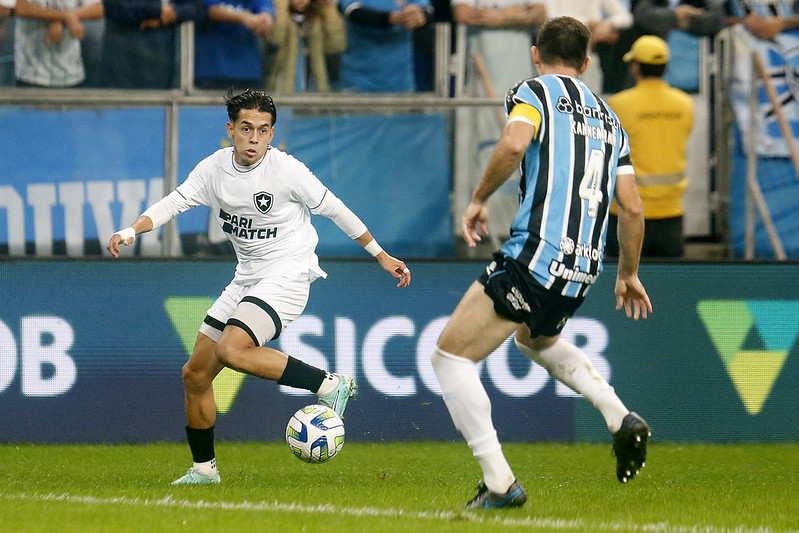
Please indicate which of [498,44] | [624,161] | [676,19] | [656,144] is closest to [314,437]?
[624,161]

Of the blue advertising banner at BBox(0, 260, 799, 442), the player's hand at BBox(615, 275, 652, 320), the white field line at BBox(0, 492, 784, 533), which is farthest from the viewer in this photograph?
the blue advertising banner at BBox(0, 260, 799, 442)

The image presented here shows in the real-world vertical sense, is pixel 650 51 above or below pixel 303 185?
above

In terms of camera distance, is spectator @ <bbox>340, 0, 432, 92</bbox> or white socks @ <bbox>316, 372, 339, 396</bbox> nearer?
white socks @ <bbox>316, 372, 339, 396</bbox>

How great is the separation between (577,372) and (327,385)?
1644 millimetres

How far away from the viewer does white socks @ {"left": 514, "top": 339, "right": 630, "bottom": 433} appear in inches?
205

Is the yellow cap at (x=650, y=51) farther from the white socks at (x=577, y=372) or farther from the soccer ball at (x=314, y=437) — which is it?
the soccer ball at (x=314, y=437)

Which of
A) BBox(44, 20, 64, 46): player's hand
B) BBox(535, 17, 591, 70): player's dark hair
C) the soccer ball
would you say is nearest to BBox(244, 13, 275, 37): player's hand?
BBox(44, 20, 64, 46): player's hand

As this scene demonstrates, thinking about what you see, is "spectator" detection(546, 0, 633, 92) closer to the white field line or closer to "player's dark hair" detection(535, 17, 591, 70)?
"player's dark hair" detection(535, 17, 591, 70)

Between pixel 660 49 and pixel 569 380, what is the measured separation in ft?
13.9

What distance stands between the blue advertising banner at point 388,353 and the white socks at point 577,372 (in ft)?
9.12

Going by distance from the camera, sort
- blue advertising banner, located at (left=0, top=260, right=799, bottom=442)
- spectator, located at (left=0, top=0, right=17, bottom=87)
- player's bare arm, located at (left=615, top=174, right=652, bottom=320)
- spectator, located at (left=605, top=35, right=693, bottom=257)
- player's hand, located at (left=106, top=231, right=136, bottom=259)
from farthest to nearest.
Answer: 1. spectator, located at (left=0, top=0, right=17, bottom=87)
2. spectator, located at (left=605, top=35, right=693, bottom=257)
3. blue advertising banner, located at (left=0, top=260, right=799, bottom=442)
4. player's hand, located at (left=106, top=231, right=136, bottom=259)
5. player's bare arm, located at (left=615, top=174, right=652, bottom=320)

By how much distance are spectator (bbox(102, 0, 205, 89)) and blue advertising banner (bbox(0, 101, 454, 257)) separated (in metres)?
0.48

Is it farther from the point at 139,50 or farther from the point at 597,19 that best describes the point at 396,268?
the point at 597,19

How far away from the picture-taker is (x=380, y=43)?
943 centimetres
